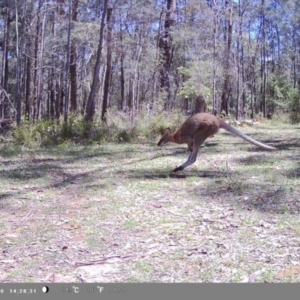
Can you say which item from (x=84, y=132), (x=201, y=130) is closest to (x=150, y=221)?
(x=201, y=130)

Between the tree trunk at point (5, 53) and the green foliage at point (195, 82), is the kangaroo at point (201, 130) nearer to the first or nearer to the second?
the green foliage at point (195, 82)

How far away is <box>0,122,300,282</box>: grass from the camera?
3543 millimetres

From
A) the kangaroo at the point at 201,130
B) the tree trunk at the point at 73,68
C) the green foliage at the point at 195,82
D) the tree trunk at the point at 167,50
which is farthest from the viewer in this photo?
the green foliage at the point at 195,82

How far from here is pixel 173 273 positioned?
135 inches

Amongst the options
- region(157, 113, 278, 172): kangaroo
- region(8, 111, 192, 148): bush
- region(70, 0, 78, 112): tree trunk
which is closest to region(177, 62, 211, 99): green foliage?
region(70, 0, 78, 112): tree trunk

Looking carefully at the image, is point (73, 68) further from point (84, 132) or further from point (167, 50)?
point (84, 132)

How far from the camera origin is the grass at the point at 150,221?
3.54 metres

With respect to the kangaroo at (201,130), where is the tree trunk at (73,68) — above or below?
above

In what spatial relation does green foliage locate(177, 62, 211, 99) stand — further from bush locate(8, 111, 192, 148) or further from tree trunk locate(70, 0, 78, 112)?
bush locate(8, 111, 192, 148)

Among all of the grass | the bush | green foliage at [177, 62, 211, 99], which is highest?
green foliage at [177, 62, 211, 99]

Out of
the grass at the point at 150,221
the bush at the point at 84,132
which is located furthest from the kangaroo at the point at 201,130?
the bush at the point at 84,132

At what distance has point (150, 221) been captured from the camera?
15.7 ft

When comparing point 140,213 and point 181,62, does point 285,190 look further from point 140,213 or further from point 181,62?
point 181,62
